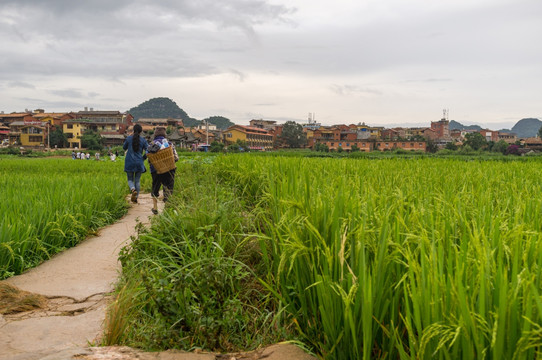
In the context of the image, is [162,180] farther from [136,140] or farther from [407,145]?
[407,145]

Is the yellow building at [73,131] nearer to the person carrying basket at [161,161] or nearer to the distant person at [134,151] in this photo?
the distant person at [134,151]

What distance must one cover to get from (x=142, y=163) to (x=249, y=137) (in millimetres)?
73225

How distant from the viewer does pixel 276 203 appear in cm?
352

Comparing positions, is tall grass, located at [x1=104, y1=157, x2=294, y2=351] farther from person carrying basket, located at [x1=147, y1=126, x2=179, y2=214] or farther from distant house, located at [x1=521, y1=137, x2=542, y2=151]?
distant house, located at [x1=521, y1=137, x2=542, y2=151]

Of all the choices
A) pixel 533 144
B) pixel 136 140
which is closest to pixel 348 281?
pixel 136 140

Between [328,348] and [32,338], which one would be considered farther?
[32,338]

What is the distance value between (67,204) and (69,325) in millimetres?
3161

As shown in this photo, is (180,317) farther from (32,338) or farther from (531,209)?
(531,209)

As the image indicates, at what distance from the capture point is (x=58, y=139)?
210 ft

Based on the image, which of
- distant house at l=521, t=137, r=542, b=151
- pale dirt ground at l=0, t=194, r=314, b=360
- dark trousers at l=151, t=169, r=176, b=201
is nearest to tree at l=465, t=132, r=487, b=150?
distant house at l=521, t=137, r=542, b=151

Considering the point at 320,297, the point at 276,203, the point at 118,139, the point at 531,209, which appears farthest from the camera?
the point at 118,139

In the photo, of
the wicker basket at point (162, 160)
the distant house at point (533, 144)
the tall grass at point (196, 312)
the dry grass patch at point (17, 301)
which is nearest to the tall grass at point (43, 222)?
the dry grass patch at point (17, 301)

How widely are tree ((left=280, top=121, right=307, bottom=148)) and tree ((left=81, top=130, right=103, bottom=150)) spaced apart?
33334 millimetres

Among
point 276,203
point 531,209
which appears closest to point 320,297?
point 276,203
